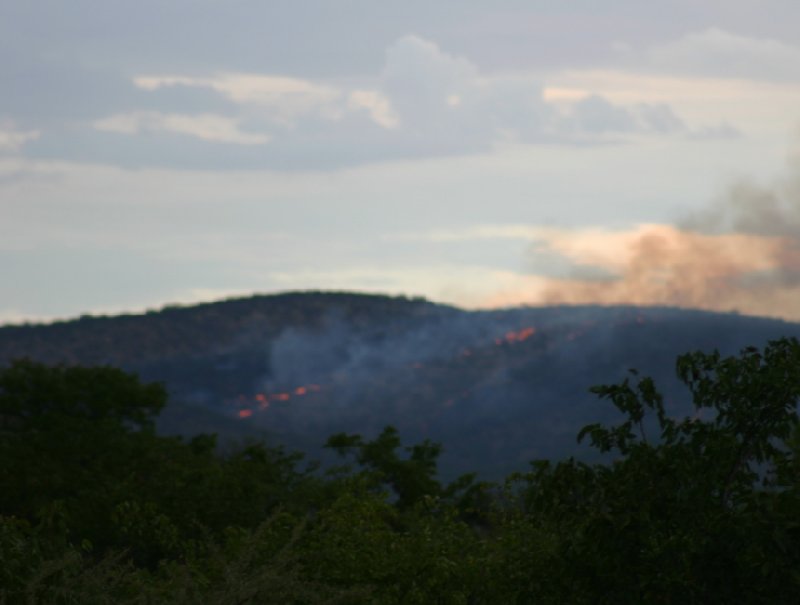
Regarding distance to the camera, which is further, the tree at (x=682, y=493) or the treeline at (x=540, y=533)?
the treeline at (x=540, y=533)

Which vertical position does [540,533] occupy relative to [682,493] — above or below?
below

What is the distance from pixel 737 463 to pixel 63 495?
129 ft

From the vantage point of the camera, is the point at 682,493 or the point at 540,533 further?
the point at 540,533

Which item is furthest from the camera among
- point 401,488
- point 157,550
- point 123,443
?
point 401,488

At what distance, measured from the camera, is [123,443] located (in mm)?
57094

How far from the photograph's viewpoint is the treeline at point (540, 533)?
17359 mm

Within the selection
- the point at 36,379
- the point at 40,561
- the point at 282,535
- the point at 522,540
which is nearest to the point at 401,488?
the point at 36,379

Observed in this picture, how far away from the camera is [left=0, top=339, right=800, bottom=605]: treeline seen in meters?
17.4

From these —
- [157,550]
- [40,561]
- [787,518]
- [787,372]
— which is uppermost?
[787,372]

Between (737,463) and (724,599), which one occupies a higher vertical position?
(737,463)

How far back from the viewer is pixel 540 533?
2712 cm

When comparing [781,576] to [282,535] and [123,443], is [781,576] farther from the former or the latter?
[123,443]

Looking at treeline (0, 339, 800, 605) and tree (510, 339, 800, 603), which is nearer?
tree (510, 339, 800, 603)

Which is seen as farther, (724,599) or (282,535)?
(282,535)
